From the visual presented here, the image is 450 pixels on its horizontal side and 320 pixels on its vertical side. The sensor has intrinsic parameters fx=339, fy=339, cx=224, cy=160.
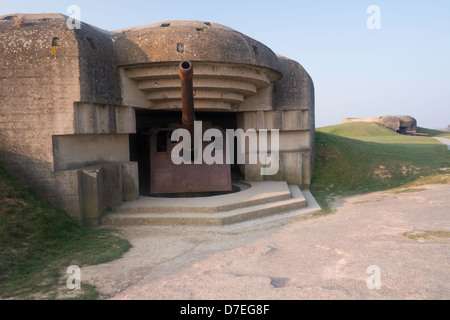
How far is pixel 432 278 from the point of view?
302cm

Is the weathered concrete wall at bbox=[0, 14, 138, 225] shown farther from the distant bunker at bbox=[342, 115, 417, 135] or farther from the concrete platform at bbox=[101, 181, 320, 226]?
the distant bunker at bbox=[342, 115, 417, 135]

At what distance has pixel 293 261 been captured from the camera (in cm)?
379

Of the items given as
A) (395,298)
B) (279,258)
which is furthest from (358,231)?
(395,298)

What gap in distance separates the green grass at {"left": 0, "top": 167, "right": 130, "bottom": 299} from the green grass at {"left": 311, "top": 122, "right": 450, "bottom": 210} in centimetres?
475

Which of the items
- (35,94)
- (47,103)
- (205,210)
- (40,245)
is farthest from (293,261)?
(35,94)

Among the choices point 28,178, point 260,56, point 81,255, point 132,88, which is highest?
point 260,56

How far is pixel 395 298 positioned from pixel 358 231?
224cm

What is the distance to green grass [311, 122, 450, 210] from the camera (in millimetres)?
8906

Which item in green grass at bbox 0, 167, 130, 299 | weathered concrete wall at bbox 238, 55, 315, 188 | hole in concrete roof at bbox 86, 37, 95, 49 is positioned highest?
hole in concrete roof at bbox 86, 37, 95, 49

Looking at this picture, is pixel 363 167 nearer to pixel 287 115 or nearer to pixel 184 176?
pixel 287 115

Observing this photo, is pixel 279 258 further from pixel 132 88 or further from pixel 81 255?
pixel 132 88

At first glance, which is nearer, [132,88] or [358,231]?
[358,231]

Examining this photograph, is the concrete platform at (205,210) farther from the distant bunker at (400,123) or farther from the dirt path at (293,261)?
the distant bunker at (400,123)

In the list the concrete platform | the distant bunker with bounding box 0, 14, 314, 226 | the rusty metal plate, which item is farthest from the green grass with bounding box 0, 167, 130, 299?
the rusty metal plate
